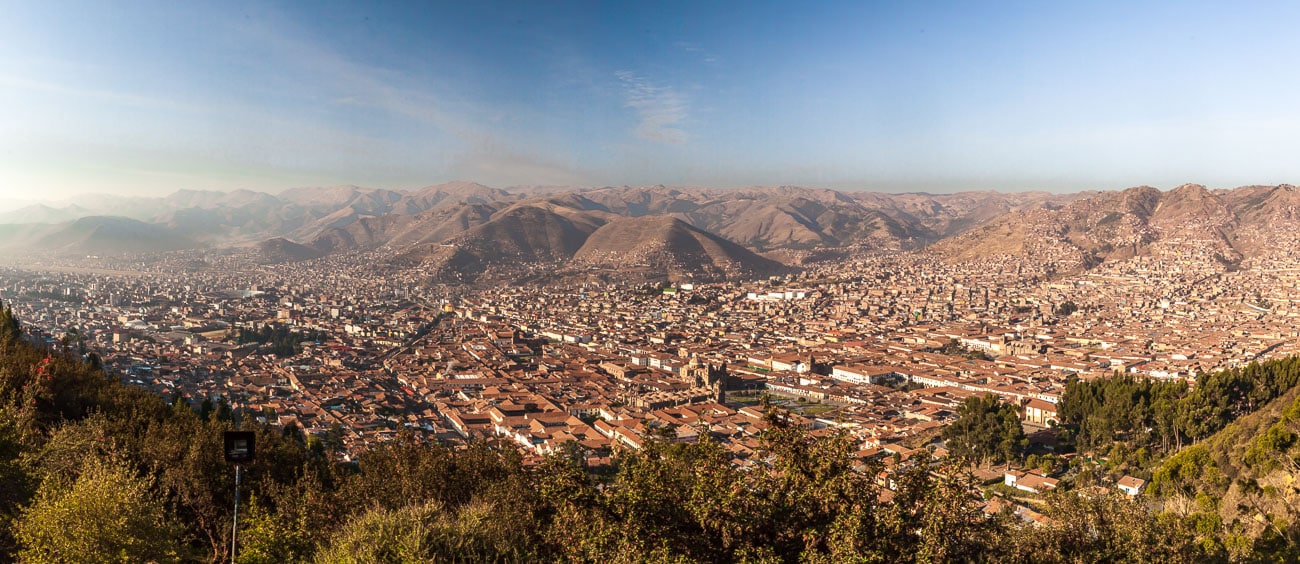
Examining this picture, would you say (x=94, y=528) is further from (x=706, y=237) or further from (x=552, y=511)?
(x=706, y=237)

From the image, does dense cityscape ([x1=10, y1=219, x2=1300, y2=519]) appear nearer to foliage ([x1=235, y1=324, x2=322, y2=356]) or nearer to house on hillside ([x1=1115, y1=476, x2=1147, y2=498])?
house on hillside ([x1=1115, y1=476, x2=1147, y2=498])

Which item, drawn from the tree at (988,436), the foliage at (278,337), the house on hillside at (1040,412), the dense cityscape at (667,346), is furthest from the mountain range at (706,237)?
the tree at (988,436)

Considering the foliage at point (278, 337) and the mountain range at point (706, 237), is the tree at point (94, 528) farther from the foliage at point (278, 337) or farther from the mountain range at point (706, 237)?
the mountain range at point (706, 237)

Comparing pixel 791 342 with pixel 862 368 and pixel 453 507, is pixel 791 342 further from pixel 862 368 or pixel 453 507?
pixel 453 507

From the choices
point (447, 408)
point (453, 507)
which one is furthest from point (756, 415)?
point (453, 507)

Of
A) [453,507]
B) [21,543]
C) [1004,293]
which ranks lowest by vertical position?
[1004,293]

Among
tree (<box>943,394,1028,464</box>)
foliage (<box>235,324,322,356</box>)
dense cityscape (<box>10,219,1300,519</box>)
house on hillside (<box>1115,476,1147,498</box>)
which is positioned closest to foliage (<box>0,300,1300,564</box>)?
dense cityscape (<box>10,219,1300,519</box>)
